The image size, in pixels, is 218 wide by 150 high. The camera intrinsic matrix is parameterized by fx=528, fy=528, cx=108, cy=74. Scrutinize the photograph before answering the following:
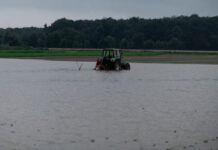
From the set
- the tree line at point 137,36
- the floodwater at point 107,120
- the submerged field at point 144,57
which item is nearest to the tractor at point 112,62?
the floodwater at point 107,120

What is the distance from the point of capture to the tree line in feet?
457

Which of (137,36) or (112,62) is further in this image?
(137,36)

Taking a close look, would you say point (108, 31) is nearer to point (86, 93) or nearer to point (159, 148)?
point (86, 93)

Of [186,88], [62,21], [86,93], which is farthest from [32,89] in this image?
[62,21]

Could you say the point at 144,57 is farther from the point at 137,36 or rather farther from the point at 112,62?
the point at 137,36

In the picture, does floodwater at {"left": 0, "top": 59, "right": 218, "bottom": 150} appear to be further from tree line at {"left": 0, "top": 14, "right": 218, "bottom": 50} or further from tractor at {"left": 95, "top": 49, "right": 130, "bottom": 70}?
tree line at {"left": 0, "top": 14, "right": 218, "bottom": 50}

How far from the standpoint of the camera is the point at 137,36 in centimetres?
14275

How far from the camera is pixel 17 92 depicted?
26.0 meters

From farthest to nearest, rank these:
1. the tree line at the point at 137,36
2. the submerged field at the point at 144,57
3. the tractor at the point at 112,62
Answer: the tree line at the point at 137,36 < the submerged field at the point at 144,57 < the tractor at the point at 112,62

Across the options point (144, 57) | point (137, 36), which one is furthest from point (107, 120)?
point (137, 36)

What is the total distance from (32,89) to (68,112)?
1012 centimetres

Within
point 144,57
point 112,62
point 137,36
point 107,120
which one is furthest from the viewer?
point 137,36

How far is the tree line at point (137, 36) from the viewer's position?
139 metres

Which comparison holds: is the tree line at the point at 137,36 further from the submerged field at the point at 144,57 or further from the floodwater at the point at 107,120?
the floodwater at the point at 107,120
